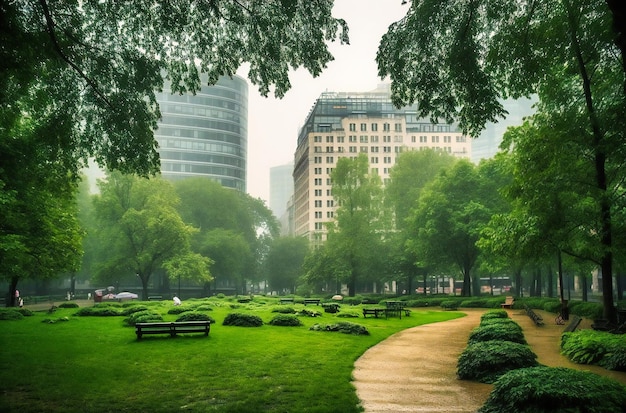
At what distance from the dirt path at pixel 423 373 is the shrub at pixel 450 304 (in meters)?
20.2

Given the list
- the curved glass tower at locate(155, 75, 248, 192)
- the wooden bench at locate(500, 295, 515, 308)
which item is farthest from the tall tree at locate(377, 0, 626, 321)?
the curved glass tower at locate(155, 75, 248, 192)

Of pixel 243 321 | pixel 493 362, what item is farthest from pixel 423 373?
pixel 243 321

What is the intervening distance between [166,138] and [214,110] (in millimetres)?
17435

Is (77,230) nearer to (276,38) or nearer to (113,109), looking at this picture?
(113,109)

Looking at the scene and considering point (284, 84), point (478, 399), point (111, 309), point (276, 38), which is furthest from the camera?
point (111, 309)

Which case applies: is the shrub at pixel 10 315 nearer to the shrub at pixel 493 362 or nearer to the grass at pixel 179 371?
the grass at pixel 179 371

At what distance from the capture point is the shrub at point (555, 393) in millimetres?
6957

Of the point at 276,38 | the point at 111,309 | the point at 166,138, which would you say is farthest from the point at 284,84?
the point at 166,138

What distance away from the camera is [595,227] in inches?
781

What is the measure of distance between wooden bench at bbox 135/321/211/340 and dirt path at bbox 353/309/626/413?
727 cm

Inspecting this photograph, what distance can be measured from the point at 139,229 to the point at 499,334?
156 feet

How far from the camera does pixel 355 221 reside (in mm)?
60344

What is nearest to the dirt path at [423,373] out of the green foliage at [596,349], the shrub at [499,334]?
the green foliage at [596,349]

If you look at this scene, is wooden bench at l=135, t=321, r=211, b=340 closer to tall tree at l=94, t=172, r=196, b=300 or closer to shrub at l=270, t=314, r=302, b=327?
shrub at l=270, t=314, r=302, b=327
